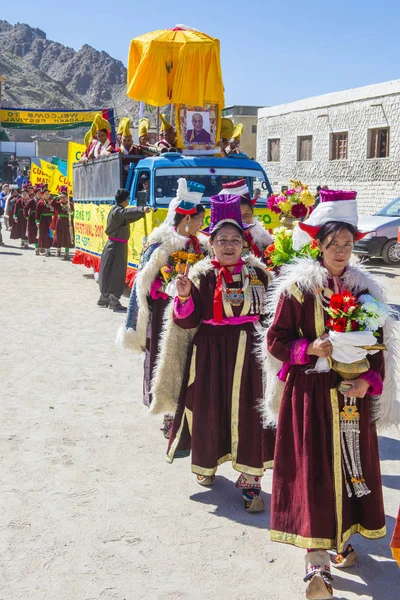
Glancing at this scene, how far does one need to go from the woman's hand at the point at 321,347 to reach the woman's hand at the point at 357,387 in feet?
0.56

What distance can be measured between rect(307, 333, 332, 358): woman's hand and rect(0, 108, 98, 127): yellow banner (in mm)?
21441

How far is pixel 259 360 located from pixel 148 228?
21.9 ft

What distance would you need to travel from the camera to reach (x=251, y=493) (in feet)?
13.7

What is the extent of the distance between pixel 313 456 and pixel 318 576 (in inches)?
20.8

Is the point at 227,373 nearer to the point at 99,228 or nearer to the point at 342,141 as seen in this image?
the point at 99,228

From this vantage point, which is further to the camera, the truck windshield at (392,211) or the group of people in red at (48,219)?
the group of people in red at (48,219)

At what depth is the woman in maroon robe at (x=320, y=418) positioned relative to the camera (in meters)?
3.24

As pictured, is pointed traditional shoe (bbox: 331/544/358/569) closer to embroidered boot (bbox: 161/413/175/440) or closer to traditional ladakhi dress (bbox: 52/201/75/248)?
embroidered boot (bbox: 161/413/175/440)

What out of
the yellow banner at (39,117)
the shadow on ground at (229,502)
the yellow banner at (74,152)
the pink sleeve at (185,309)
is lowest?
the shadow on ground at (229,502)

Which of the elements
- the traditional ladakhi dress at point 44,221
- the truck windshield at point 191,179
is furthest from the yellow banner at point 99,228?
the traditional ladakhi dress at point 44,221

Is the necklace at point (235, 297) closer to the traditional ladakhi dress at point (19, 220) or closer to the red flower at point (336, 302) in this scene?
the red flower at point (336, 302)

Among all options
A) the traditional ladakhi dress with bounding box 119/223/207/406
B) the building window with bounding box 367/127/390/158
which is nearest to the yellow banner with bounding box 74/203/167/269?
the traditional ladakhi dress with bounding box 119/223/207/406

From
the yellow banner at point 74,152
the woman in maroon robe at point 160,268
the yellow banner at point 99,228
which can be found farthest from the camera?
the yellow banner at point 74,152

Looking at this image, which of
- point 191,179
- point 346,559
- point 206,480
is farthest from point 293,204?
point 191,179
